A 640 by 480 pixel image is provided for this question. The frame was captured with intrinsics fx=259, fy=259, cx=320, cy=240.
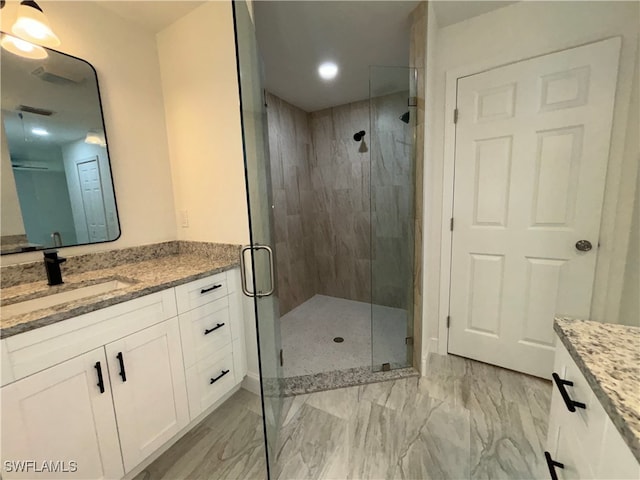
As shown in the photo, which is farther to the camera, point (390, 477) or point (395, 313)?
point (395, 313)

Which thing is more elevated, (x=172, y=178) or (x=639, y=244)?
(x=172, y=178)

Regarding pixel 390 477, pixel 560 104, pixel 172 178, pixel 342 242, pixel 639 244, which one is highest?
pixel 560 104

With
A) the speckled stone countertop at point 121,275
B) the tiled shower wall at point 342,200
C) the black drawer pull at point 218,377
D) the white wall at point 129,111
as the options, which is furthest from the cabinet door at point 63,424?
the tiled shower wall at point 342,200

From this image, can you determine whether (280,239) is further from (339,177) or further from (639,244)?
(639,244)

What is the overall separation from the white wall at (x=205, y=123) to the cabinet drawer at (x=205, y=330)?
0.47m

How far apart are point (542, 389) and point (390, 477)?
4.15 feet

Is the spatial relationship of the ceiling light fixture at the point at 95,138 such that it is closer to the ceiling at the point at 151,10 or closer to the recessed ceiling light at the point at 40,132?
the recessed ceiling light at the point at 40,132

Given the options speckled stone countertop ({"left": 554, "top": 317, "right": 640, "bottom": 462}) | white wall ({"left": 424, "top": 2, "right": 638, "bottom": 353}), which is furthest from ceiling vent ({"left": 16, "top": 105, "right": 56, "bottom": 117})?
speckled stone countertop ({"left": 554, "top": 317, "right": 640, "bottom": 462})

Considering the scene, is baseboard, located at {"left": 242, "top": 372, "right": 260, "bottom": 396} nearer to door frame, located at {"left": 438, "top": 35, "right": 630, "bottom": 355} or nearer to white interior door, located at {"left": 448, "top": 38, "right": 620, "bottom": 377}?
door frame, located at {"left": 438, "top": 35, "right": 630, "bottom": 355}

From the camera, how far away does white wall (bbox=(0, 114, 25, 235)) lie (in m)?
1.26

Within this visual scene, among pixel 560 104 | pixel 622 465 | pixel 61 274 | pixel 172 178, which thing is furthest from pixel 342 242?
pixel 622 465

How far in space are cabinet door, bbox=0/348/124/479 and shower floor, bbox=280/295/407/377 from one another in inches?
43.9

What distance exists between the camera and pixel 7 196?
126cm

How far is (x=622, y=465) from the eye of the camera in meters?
0.46
